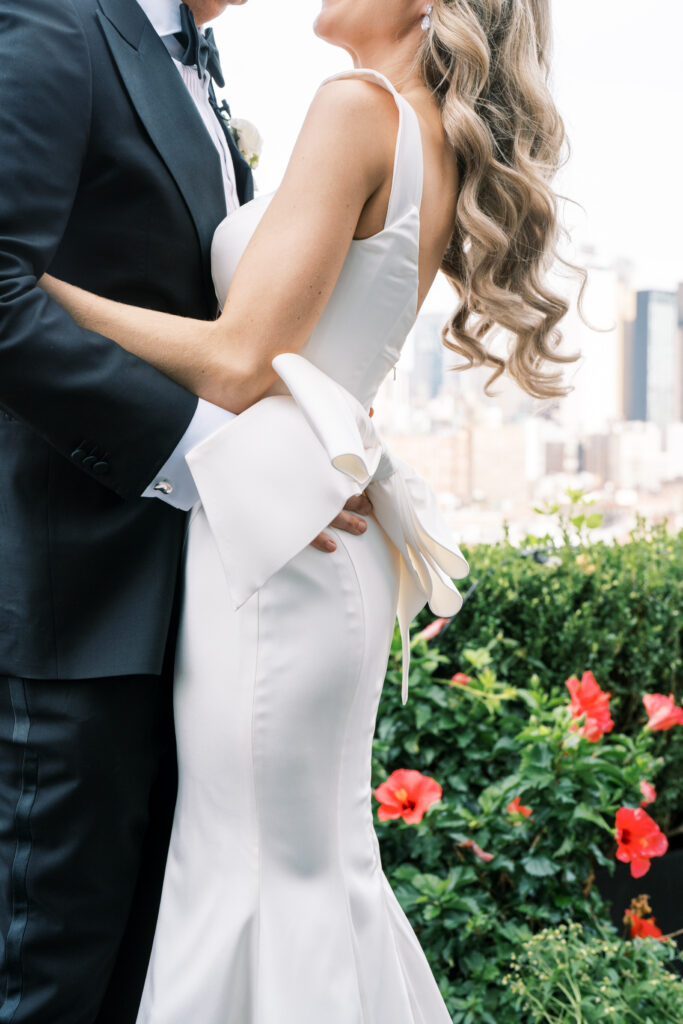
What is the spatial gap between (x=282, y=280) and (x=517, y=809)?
1.52m

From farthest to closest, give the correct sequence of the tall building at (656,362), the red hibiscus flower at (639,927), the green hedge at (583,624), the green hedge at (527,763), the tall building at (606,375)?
the tall building at (656,362) < the tall building at (606,375) < the green hedge at (583,624) < the red hibiscus flower at (639,927) < the green hedge at (527,763)

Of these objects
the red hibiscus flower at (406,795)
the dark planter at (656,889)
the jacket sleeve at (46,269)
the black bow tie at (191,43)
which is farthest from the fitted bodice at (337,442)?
the dark planter at (656,889)

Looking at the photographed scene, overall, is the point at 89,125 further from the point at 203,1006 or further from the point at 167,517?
the point at 203,1006

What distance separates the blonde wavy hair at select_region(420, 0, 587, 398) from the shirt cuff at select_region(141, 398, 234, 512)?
1.78 feet

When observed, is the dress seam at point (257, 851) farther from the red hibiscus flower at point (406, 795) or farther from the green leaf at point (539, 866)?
the green leaf at point (539, 866)

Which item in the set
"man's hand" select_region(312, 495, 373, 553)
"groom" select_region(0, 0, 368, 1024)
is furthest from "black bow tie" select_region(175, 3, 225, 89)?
"man's hand" select_region(312, 495, 373, 553)

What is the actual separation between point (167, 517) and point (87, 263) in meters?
0.36

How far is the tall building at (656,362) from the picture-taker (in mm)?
4708

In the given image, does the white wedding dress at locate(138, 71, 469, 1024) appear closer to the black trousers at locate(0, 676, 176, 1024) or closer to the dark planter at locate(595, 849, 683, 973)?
the black trousers at locate(0, 676, 176, 1024)

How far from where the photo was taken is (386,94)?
131 cm

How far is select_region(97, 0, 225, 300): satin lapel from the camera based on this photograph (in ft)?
4.02

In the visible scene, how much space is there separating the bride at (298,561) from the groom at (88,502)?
64mm

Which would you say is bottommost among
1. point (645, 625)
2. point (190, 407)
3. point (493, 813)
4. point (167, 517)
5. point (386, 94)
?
point (493, 813)

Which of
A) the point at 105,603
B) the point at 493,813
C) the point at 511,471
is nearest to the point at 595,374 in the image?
the point at 511,471
